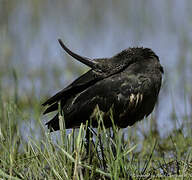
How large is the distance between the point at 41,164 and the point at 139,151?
128 centimetres

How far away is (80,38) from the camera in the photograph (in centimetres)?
712

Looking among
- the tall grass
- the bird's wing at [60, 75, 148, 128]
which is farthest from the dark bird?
the tall grass

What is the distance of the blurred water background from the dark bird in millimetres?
1332

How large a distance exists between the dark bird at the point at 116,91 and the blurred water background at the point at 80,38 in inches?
52.5

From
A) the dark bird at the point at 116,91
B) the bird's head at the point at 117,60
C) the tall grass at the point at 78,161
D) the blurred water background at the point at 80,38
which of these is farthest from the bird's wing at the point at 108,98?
the blurred water background at the point at 80,38

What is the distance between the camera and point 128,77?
3398 millimetres

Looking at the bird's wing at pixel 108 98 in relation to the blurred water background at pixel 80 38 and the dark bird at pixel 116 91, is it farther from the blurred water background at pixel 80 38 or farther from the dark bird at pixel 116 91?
the blurred water background at pixel 80 38

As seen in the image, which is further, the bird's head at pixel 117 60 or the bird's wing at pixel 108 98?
the bird's head at pixel 117 60

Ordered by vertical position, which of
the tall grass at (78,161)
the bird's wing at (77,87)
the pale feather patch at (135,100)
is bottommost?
the tall grass at (78,161)

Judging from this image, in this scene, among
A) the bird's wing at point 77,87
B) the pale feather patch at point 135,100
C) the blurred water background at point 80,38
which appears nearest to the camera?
the pale feather patch at point 135,100

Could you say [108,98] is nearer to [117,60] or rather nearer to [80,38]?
[117,60]

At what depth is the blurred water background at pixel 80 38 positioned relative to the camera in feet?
19.6

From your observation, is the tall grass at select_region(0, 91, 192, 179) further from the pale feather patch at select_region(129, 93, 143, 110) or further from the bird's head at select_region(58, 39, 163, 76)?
the bird's head at select_region(58, 39, 163, 76)

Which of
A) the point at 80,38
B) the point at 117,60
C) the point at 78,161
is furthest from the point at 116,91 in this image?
the point at 80,38
